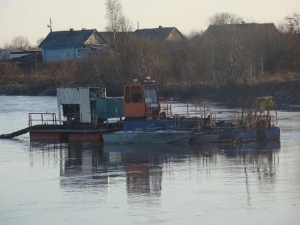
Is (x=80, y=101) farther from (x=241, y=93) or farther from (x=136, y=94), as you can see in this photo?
(x=241, y=93)

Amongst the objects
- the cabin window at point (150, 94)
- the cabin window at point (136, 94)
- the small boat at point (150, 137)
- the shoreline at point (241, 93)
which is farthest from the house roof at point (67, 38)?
the small boat at point (150, 137)

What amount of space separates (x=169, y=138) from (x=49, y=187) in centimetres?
1058

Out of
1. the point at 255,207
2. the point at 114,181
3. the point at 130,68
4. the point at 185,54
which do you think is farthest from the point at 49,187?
the point at 185,54

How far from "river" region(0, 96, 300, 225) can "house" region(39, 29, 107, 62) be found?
8088 centimetres

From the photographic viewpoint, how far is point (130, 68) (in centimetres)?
8369

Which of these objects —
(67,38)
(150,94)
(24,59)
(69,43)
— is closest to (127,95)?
(150,94)

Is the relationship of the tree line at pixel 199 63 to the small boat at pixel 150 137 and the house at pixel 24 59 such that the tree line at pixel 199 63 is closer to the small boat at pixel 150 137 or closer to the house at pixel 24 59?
the house at pixel 24 59

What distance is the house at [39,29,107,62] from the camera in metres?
119

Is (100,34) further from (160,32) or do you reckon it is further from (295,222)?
(295,222)

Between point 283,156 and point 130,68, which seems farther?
point 130,68

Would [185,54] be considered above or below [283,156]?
above

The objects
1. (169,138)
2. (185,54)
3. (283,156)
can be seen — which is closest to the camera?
(283,156)

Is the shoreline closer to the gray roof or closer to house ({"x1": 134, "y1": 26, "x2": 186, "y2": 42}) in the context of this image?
the gray roof

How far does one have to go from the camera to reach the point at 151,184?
83.5 feet
